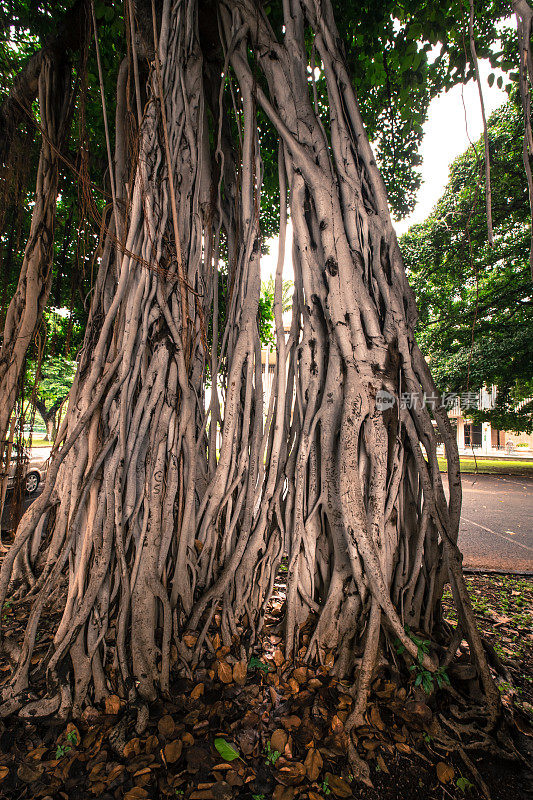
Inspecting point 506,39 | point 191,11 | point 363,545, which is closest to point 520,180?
point 506,39

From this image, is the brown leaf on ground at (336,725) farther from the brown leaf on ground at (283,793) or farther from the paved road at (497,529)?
the paved road at (497,529)

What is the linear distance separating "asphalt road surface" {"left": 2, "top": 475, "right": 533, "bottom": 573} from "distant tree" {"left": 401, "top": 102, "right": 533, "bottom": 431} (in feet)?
7.63

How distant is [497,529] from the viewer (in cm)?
389

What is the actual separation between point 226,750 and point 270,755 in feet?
0.43

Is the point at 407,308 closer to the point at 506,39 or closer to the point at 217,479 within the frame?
the point at 217,479

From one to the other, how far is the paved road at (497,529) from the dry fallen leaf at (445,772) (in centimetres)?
200

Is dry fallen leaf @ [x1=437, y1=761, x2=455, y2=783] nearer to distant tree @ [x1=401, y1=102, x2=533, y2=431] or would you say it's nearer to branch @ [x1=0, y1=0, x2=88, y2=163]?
branch @ [x1=0, y1=0, x2=88, y2=163]

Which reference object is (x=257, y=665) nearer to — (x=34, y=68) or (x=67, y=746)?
(x=67, y=746)

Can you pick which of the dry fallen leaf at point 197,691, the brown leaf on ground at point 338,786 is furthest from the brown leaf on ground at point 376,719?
the dry fallen leaf at point 197,691

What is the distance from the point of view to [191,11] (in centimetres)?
176

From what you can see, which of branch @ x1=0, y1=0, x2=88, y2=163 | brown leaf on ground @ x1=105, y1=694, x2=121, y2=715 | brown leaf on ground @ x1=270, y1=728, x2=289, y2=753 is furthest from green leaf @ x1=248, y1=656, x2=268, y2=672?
branch @ x1=0, y1=0, x2=88, y2=163

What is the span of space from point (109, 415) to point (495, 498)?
21.2ft

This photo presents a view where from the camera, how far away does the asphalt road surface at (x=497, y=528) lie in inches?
114

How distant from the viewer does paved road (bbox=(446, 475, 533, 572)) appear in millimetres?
2908
